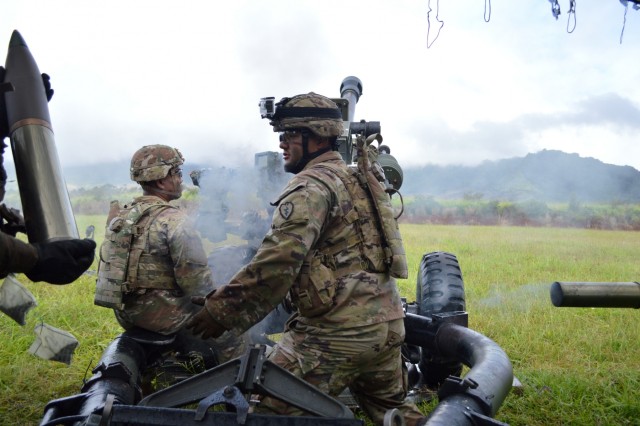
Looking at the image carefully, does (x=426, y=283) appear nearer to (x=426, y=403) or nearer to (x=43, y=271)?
(x=426, y=403)

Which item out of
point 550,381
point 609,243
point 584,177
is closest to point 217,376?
point 550,381

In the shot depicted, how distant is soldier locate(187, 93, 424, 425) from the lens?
2959mm

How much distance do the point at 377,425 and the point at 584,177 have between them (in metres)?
20.0

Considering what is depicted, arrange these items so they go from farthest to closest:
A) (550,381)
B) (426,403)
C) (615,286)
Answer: (550,381) → (426,403) → (615,286)

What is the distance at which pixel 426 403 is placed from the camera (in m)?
4.53

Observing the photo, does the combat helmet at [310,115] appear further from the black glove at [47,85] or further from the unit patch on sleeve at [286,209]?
the black glove at [47,85]

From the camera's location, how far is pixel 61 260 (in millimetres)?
2727

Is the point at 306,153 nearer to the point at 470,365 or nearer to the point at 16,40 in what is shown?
the point at 470,365

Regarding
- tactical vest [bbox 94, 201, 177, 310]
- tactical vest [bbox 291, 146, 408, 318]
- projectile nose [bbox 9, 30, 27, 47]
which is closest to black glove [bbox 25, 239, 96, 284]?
tactical vest [bbox 291, 146, 408, 318]

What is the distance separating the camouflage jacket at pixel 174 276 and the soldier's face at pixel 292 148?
3.41ft

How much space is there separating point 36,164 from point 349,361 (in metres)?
1.84

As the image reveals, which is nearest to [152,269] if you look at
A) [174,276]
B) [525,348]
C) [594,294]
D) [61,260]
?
[174,276]

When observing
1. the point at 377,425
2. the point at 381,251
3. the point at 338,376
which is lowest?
the point at 377,425

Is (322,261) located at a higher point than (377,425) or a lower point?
higher
